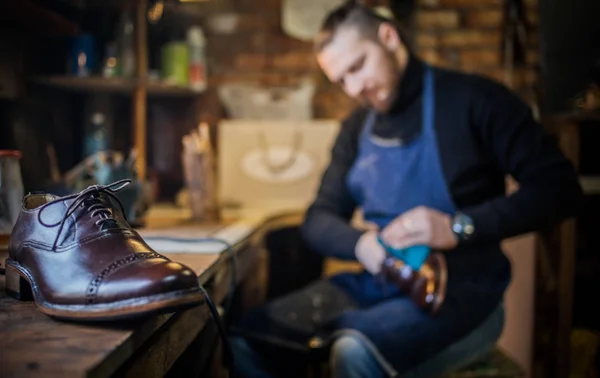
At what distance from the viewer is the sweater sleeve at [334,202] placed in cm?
161

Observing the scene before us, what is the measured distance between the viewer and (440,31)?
261 centimetres

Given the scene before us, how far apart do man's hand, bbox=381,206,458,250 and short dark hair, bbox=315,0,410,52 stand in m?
0.54

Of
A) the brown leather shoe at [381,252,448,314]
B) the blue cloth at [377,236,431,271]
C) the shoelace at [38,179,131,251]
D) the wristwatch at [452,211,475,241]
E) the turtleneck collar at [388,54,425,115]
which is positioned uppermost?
the turtleneck collar at [388,54,425,115]

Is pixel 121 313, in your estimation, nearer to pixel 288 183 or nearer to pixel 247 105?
pixel 288 183

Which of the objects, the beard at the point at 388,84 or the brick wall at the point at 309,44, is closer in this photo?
the beard at the point at 388,84

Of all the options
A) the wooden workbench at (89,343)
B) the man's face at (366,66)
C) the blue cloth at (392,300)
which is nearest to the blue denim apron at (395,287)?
the blue cloth at (392,300)

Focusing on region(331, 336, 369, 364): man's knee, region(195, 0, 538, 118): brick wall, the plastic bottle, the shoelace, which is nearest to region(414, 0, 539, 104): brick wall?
region(195, 0, 538, 118): brick wall

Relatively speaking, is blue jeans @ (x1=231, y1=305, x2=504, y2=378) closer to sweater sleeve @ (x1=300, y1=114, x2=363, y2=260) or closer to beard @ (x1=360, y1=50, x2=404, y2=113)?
sweater sleeve @ (x1=300, y1=114, x2=363, y2=260)

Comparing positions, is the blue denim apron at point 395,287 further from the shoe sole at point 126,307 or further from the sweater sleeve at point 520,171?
the shoe sole at point 126,307

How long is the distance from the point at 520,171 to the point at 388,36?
0.51 metres

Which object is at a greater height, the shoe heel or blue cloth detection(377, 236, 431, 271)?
the shoe heel

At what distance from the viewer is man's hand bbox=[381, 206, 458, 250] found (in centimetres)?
135

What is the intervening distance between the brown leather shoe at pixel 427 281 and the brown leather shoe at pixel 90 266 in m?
0.71

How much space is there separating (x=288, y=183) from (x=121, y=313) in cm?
176
